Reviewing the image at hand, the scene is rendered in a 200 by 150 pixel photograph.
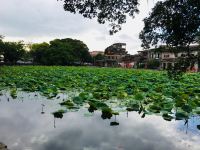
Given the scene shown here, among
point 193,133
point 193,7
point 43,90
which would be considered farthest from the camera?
point 43,90

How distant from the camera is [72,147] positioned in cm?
571

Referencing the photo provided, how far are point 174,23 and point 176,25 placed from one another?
5 centimetres

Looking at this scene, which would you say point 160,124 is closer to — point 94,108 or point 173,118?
point 173,118

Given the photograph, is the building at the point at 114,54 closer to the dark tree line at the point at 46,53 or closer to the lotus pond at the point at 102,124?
the dark tree line at the point at 46,53

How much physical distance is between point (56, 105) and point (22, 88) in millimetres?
4260

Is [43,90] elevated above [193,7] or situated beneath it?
situated beneath

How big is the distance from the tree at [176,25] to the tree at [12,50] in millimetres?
55849

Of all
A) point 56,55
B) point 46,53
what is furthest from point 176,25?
point 46,53

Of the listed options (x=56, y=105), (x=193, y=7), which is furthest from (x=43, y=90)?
(x=193, y=7)

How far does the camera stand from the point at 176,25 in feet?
18.8

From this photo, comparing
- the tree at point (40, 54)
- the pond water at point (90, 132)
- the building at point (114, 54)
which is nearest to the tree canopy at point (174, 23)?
the pond water at point (90, 132)

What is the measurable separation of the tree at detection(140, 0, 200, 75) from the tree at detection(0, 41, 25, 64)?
183 ft

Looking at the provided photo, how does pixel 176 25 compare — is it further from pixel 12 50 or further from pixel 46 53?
pixel 12 50

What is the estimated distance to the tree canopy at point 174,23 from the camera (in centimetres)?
557
